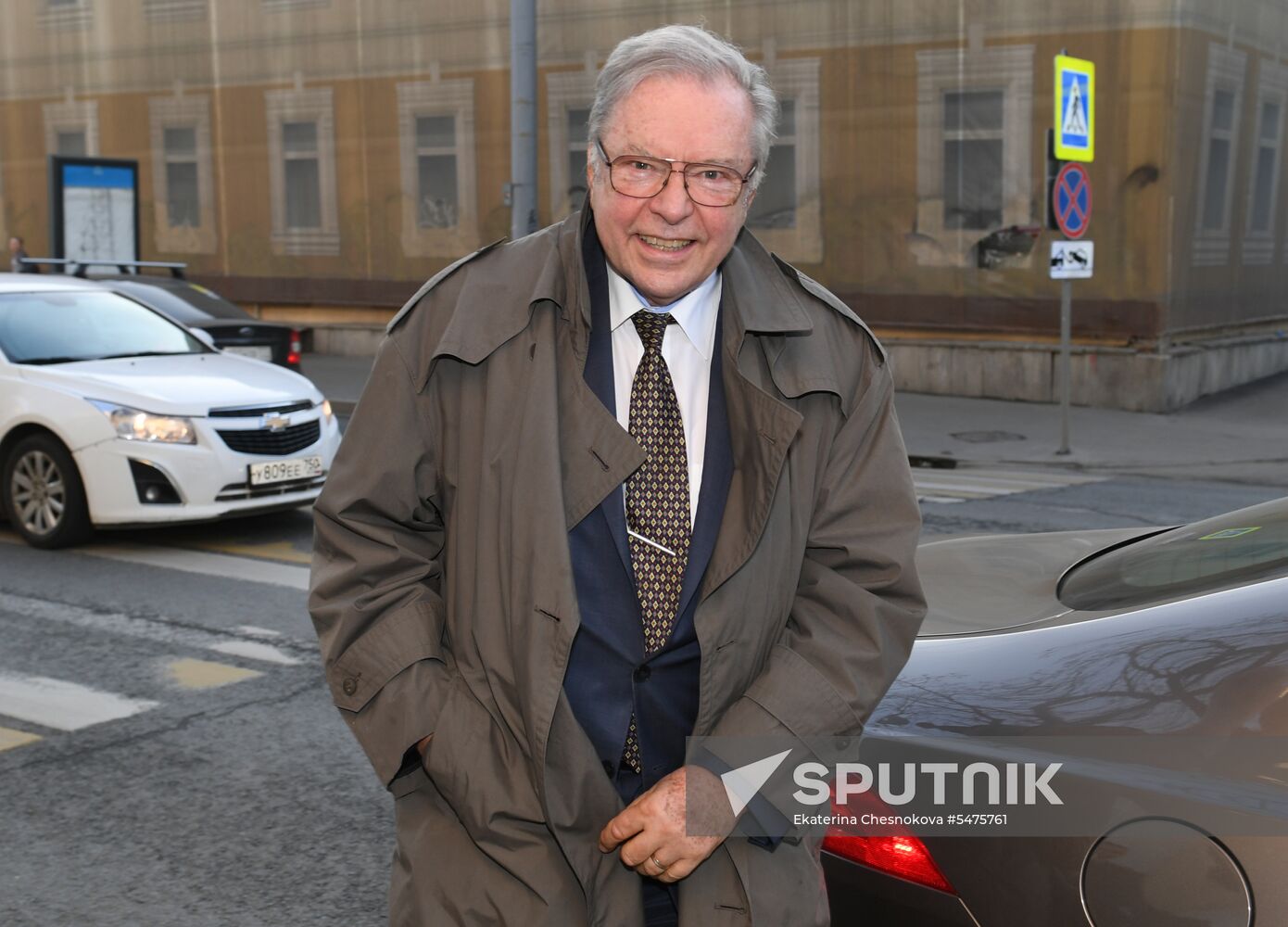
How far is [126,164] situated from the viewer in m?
20.5

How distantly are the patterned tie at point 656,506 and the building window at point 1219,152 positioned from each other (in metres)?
17.0

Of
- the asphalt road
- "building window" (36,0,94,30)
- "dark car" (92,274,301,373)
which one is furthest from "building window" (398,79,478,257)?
the asphalt road

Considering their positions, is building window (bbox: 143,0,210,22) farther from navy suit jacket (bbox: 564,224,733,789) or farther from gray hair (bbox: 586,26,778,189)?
navy suit jacket (bbox: 564,224,733,789)

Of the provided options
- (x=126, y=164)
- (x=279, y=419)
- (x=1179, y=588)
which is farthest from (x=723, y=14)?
(x=1179, y=588)

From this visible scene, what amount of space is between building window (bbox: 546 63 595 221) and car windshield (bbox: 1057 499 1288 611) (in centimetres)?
1780

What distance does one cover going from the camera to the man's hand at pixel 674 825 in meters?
2.06

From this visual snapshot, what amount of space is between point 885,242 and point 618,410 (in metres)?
17.0

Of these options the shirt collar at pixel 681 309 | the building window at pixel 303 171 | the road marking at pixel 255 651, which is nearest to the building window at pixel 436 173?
the building window at pixel 303 171

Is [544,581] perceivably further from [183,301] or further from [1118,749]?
[183,301]

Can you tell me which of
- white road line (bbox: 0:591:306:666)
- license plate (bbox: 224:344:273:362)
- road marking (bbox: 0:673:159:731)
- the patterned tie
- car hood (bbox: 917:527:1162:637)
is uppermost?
the patterned tie

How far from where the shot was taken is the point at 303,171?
23.6m

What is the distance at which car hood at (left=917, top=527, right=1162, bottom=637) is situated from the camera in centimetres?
316

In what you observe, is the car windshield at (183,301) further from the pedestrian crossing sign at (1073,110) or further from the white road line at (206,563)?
the pedestrian crossing sign at (1073,110)
